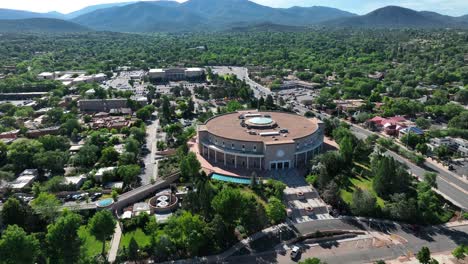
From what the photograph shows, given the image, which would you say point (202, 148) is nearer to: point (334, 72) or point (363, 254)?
point (363, 254)

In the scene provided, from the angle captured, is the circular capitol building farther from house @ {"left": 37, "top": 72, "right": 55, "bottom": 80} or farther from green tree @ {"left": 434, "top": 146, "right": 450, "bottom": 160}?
house @ {"left": 37, "top": 72, "right": 55, "bottom": 80}

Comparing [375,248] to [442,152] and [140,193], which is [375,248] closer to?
[140,193]

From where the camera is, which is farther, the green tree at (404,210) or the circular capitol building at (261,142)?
the circular capitol building at (261,142)

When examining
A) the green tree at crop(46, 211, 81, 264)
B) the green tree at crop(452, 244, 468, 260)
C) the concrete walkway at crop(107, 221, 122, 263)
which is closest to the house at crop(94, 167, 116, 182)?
the concrete walkway at crop(107, 221, 122, 263)

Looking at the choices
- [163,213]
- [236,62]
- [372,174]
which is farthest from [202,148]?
[236,62]

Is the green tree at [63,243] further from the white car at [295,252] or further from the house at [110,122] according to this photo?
the house at [110,122]

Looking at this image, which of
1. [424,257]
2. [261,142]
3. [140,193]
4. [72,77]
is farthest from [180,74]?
[424,257]

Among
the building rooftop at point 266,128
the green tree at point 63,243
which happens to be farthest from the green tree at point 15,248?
the building rooftop at point 266,128
